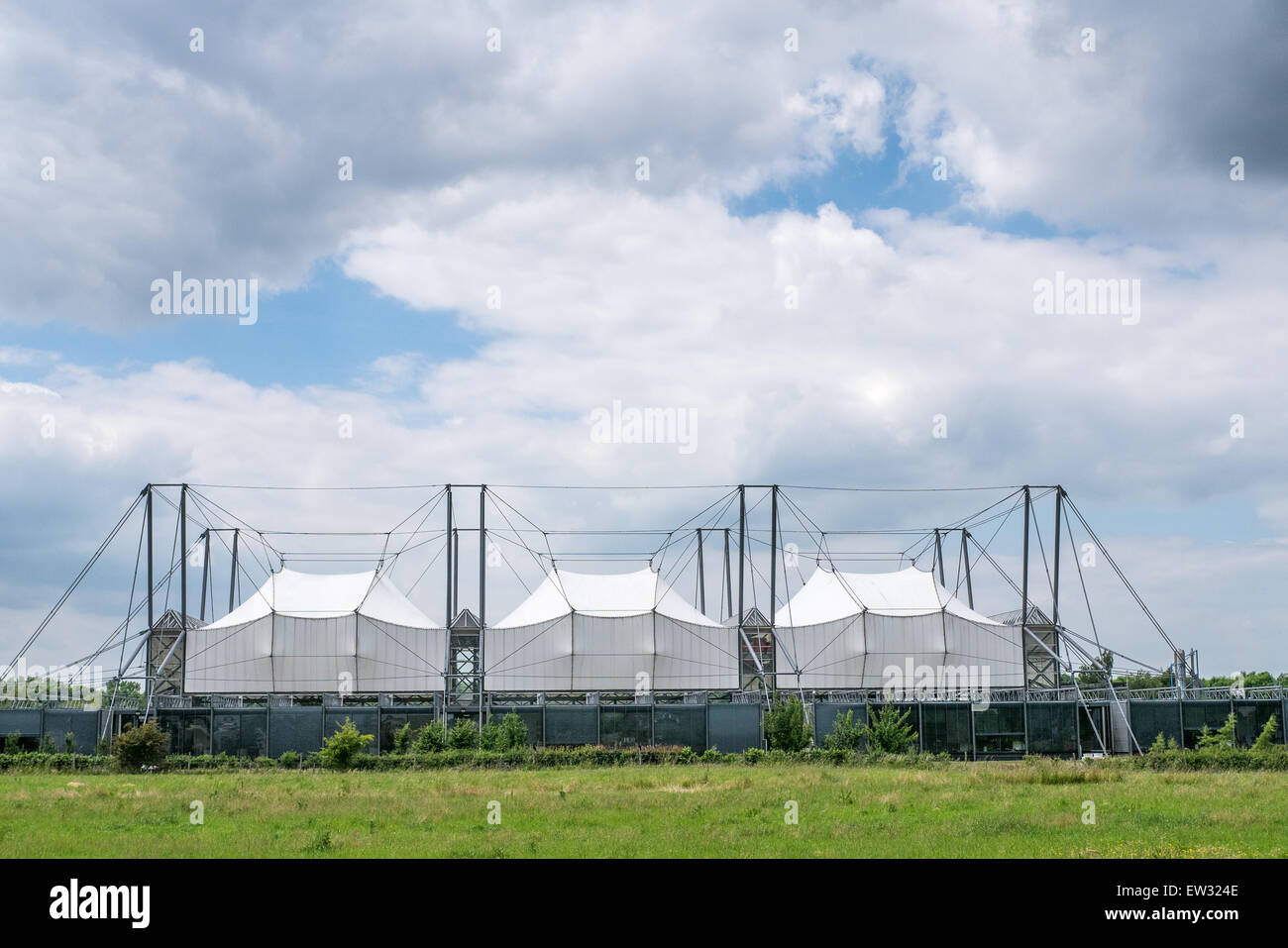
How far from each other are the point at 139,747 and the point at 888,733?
29.2 meters

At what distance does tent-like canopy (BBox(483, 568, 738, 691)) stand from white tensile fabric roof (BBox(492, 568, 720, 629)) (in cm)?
12

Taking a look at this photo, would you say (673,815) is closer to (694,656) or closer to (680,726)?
(680,726)

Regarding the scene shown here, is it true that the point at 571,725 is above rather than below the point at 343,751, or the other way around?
below

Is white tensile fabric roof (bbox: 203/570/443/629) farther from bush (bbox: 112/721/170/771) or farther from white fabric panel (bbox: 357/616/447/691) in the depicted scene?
bush (bbox: 112/721/170/771)

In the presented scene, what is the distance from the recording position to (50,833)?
22.3 m

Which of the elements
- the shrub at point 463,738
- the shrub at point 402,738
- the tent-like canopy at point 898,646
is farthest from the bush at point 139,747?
the tent-like canopy at point 898,646

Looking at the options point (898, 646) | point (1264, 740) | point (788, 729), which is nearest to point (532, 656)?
point (788, 729)

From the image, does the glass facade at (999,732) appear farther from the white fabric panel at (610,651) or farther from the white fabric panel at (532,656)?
the white fabric panel at (532,656)

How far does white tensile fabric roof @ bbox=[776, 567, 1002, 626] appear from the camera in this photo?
67938 mm

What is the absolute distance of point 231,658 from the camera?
208 feet
